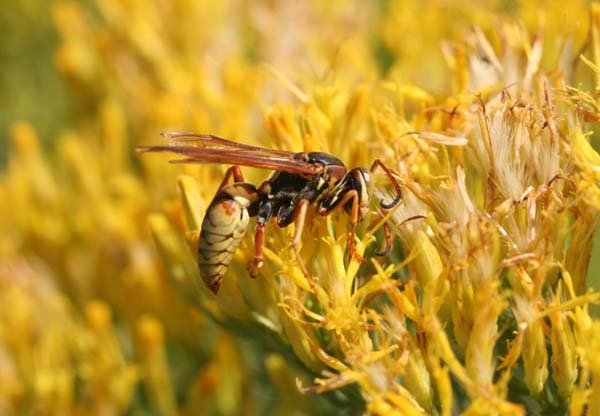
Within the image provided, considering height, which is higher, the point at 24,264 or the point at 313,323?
the point at 24,264

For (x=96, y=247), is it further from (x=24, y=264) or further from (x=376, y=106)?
(x=376, y=106)

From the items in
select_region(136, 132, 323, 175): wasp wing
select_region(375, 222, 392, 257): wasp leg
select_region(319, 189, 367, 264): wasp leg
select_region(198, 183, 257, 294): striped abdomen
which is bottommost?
select_region(375, 222, 392, 257): wasp leg

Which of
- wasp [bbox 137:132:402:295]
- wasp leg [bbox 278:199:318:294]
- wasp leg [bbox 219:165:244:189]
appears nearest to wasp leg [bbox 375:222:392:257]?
wasp [bbox 137:132:402:295]

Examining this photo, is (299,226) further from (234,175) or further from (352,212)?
(234,175)

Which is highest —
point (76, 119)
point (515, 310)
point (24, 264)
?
point (76, 119)

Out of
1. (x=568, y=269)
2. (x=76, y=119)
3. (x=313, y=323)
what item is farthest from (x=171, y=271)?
(x=76, y=119)

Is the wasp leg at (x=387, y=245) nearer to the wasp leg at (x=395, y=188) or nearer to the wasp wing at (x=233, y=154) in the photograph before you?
the wasp leg at (x=395, y=188)

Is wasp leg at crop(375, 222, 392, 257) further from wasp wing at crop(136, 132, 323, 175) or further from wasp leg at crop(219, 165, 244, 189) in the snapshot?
wasp leg at crop(219, 165, 244, 189)
